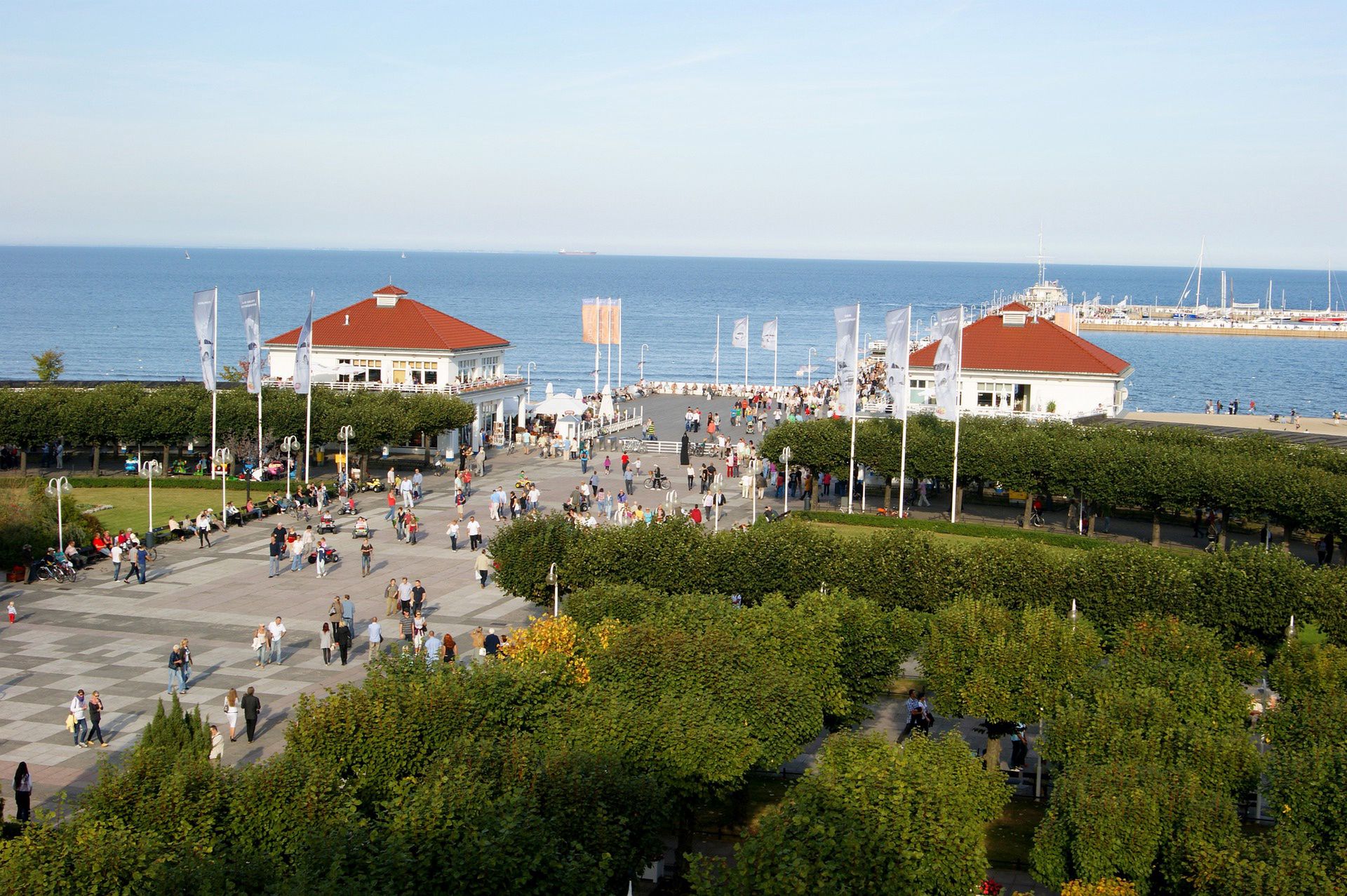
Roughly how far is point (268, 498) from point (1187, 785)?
122ft

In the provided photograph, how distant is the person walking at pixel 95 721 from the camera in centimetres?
2461

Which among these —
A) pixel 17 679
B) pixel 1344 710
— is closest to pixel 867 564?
pixel 1344 710

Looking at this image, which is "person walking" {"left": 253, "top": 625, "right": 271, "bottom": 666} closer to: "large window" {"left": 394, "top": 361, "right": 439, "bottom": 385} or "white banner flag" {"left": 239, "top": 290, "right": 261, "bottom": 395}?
"white banner flag" {"left": 239, "top": 290, "right": 261, "bottom": 395}

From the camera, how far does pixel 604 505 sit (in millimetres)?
48438

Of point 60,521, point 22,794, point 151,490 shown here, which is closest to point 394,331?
point 151,490

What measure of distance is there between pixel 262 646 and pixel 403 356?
1435 inches

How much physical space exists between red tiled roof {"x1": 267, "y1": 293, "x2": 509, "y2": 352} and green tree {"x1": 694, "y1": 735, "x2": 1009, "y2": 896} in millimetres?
48172

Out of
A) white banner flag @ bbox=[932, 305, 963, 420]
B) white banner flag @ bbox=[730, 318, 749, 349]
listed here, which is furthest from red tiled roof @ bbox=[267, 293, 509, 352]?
white banner flag @ bbox=[932, 305, 963, 420]

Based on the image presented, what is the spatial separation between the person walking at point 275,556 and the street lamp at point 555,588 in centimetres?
1005

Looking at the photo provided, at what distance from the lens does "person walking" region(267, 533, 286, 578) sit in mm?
38625

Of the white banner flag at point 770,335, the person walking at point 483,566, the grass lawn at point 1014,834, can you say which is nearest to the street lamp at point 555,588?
the person walking at point 483,566

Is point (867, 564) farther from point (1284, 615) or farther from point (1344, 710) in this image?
point (1344, 710)

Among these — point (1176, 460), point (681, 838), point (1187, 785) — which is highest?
point (1176, 460)

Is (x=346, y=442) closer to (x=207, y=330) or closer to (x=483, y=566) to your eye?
(x=207, y=330)
